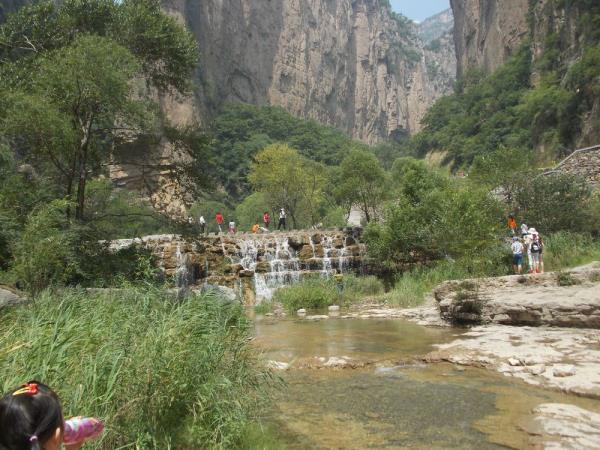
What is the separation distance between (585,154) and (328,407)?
19.7 meters

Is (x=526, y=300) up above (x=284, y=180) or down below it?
below

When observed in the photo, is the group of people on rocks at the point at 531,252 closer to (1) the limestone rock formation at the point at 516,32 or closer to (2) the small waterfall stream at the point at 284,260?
(2) the small waterfall stream at the point at 284,260

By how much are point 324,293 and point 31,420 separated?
55.6 feet

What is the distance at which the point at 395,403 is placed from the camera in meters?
5.84

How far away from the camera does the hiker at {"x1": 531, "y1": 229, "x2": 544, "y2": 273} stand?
13.9 m

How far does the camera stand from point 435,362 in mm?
7938

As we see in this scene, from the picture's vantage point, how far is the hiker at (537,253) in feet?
45.6

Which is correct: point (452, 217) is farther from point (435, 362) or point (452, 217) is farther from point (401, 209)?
point (435, 362)

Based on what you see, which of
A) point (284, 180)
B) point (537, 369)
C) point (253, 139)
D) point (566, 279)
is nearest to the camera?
point (537, 369)

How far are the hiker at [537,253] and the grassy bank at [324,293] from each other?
21.3 feet

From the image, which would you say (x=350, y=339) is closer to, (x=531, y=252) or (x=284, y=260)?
(x=531, y=252)

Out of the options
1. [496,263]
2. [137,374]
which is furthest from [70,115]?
[496,263]

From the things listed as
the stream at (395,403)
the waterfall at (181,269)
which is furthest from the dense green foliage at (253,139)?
the stream at (395,403)

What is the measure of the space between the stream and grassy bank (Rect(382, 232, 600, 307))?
7335mm
